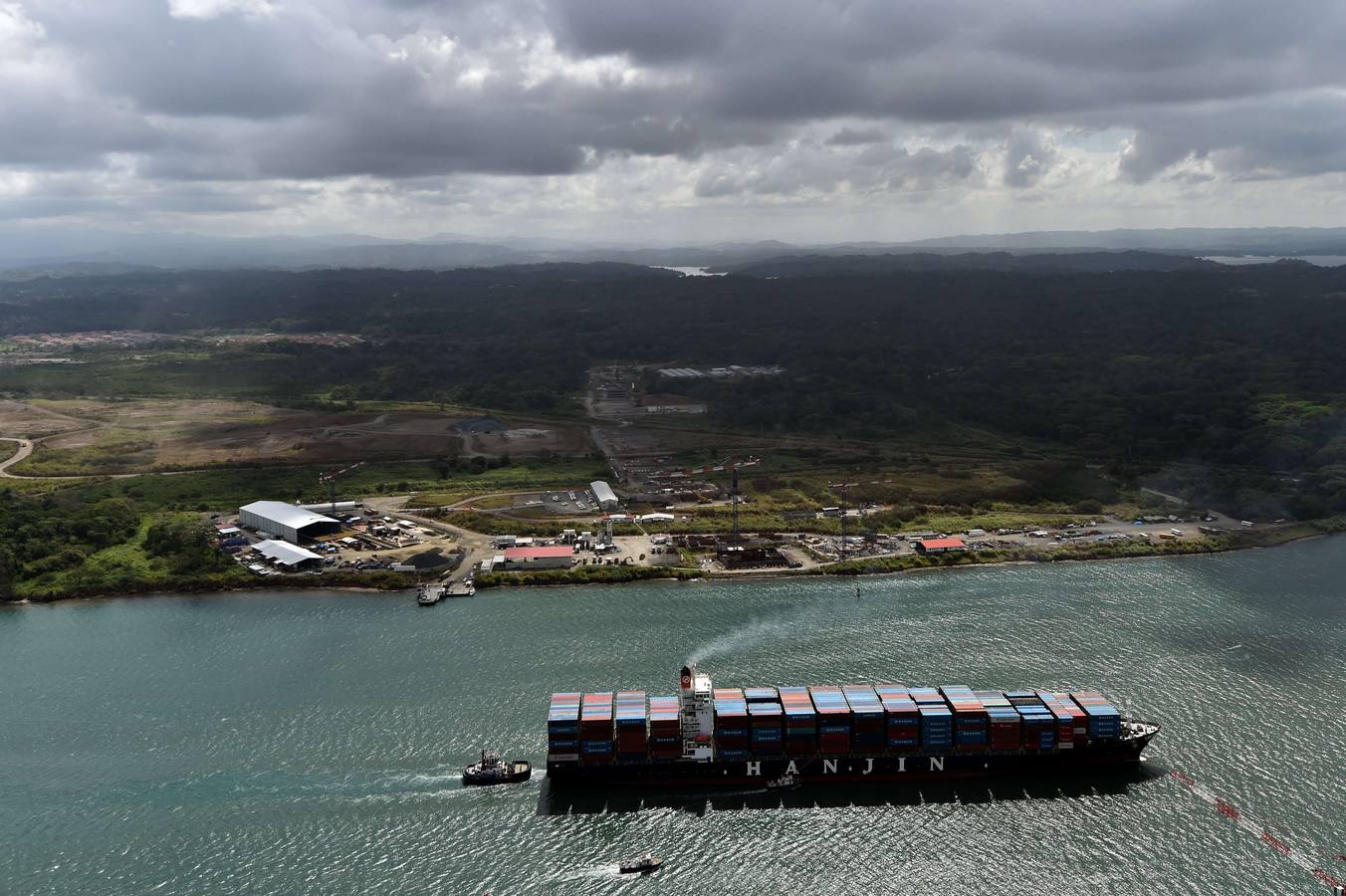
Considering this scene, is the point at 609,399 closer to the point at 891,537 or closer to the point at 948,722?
the point at 891,537

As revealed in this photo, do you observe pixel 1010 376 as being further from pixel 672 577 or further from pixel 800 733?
pixel 800 733

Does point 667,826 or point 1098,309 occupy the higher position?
point 1098,309

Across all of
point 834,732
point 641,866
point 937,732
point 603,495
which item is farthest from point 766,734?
point 603,495

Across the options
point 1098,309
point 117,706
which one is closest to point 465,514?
point 117,706

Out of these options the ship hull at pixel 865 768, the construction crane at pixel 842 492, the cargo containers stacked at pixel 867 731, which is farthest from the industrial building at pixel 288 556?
the cargo containers stacked at pixel 867 731

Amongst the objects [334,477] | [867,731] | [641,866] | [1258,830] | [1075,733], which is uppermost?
[867,731]

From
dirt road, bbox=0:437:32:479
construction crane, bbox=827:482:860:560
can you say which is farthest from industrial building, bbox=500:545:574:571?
dirt road, bbox=0:437:32:479

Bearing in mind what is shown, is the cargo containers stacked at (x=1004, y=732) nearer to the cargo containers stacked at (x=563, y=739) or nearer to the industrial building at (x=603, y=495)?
the cargo containers stacked at (x=563, y=739)

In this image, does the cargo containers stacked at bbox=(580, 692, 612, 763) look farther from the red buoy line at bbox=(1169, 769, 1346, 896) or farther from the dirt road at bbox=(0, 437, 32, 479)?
the dirt road at bbox=(0, 437, 32, 479)
